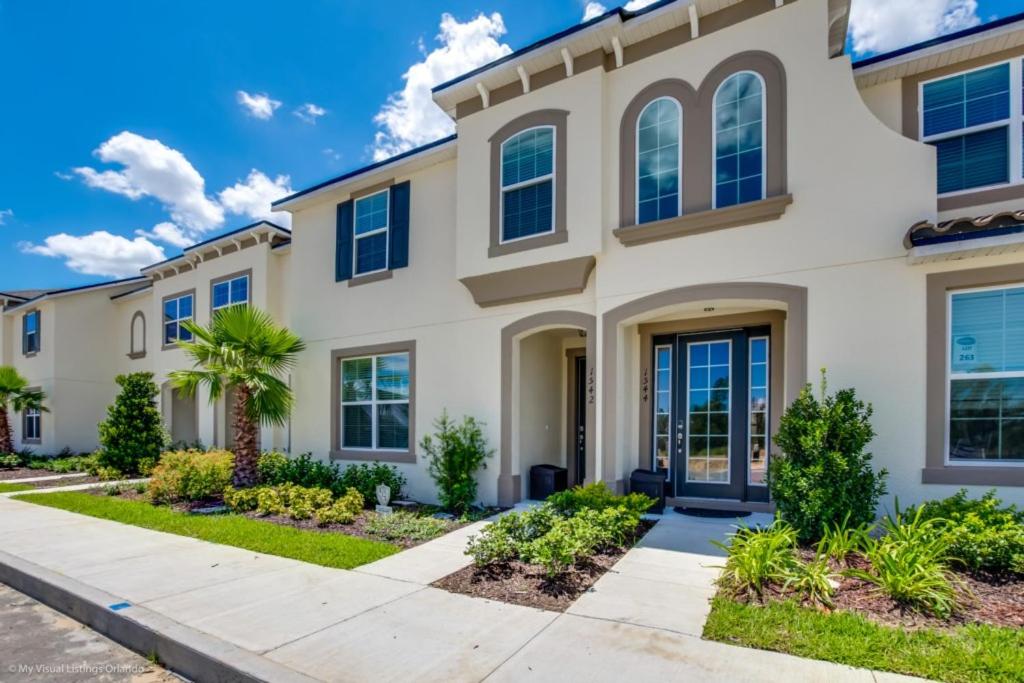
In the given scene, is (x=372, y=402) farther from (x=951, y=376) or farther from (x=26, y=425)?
(x=26, y=425)

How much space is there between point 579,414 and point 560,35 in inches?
262

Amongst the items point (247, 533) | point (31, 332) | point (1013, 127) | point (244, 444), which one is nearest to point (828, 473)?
point (1013, 127)

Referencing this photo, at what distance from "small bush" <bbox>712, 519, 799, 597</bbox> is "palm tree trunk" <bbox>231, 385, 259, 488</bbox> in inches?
366

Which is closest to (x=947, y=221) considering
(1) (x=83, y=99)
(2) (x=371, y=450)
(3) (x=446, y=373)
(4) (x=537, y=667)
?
(4) (x=537, y=667)

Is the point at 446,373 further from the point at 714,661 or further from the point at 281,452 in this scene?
the point at 714,661

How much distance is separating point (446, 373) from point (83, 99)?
1320cm

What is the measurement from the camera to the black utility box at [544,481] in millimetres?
9562

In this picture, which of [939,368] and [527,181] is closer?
[939,368]

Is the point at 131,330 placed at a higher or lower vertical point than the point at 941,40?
lower

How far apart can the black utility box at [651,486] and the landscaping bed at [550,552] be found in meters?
1.06

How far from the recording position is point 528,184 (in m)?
9.22

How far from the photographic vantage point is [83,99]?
574 inches

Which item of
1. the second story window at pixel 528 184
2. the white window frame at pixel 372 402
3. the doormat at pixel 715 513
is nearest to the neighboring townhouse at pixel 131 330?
the white window frame at pixel 372 402

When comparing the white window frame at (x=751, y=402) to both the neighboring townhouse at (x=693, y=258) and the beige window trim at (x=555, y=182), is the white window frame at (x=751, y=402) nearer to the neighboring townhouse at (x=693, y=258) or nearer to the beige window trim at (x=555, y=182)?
the neighboring townhouse at (x=693, y=258)
